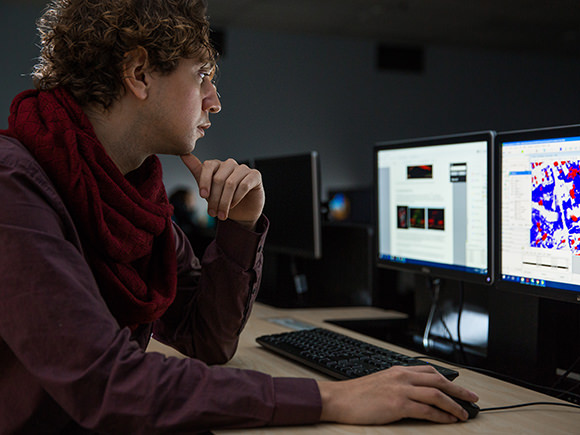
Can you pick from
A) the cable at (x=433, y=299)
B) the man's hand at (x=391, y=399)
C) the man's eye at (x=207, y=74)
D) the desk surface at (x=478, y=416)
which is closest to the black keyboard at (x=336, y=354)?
the desk surface at (x=478, y=416)

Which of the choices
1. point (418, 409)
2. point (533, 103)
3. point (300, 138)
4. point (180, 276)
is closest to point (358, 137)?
point (300, 138)

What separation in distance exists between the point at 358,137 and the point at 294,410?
6.26 m

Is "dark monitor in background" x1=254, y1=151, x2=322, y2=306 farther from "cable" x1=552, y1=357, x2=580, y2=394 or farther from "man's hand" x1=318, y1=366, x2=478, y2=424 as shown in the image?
"man's hand" x1=318, y1=366, x2=478, y2=424

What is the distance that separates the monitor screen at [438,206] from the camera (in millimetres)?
1322

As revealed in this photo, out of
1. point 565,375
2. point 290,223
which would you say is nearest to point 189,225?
point 290,223

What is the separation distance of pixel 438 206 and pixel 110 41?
2.78 feet

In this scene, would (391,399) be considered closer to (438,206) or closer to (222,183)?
(222,183)

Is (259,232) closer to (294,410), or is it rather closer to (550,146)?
(294,410)

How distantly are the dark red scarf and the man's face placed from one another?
11 cm

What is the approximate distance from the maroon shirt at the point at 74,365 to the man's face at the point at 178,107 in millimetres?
256

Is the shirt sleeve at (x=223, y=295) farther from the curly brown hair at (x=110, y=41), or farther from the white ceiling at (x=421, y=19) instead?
the white ceiling at (x=421, y=19)

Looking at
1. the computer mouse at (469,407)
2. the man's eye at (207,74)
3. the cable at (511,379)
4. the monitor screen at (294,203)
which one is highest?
the man's eye at (207,74)

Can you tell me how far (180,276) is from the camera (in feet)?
4.39

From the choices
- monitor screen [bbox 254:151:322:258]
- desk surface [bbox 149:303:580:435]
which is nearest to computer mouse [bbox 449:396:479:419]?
desk surface [bbox 149:303:580:435]
